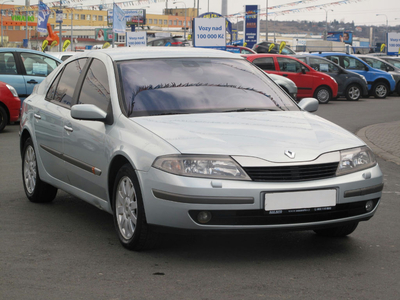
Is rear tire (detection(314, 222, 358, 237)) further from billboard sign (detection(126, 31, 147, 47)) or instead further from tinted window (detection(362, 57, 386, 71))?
billboard sign (detection(126, 31, 147, 47))

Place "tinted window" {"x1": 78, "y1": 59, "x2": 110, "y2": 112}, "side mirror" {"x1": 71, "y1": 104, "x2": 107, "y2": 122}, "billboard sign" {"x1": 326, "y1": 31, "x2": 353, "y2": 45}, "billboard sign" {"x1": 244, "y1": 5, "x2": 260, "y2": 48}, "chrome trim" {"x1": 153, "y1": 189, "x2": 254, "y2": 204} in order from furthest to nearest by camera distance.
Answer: "billboard sign" {"x1": 326, "y1": 31, "x2": 353, "y2": 45} → "billboard sign" {"x1": 244, "y1": 5, "x2": 260, "y2": 48} → "tinted window" {"x1": 78, "y1": 59, "x2": 110, "y2": 112} → "side mirror" {"x1": 71, "y1": 104, "x2": 107, "y2": 122} → "chrome trim" {"x1": 153, "y1": 189, "x2": 254, "y2": 204}

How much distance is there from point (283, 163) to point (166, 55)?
1.80 m

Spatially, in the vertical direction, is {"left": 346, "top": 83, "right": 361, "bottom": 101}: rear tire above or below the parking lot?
below

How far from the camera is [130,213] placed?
4867 millimetres

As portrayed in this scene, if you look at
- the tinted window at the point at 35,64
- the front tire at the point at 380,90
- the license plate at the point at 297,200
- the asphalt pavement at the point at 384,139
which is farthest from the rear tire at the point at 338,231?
the front tire at the point at 380,90

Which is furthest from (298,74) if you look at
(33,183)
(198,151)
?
(198,151)

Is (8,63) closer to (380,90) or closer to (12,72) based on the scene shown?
(12,72)

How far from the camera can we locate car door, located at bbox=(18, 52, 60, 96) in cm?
1512

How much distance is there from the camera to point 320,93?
77.5 ft

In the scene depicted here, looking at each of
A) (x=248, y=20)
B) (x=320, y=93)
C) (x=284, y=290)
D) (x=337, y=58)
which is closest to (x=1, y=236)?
(x=284, y=290)

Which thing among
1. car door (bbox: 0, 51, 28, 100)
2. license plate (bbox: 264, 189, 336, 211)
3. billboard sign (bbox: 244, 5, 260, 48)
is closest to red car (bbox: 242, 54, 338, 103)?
car door (bbox: 0, 51, 28, 100)

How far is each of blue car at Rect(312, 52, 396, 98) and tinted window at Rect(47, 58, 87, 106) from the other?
67.3 ft

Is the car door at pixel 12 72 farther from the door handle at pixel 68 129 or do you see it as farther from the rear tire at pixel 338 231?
the rear tire at pixel 338 231

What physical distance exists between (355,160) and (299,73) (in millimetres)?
18744
